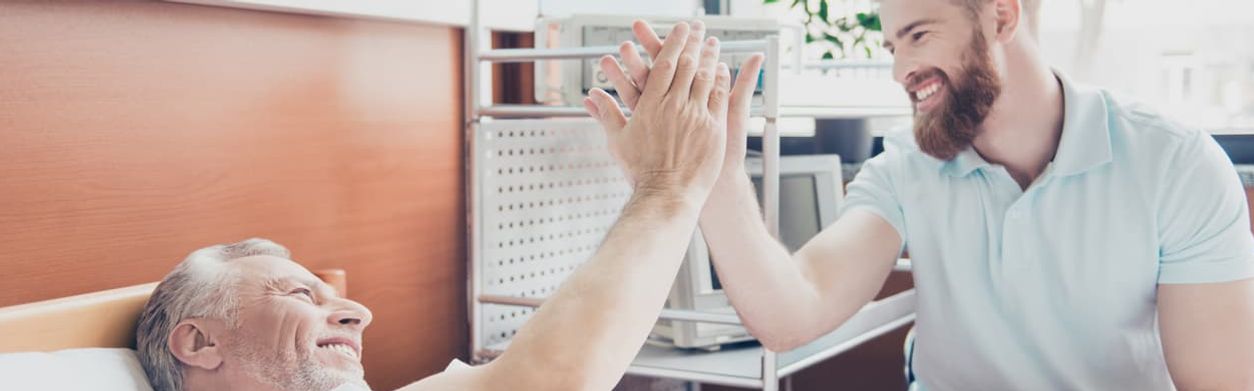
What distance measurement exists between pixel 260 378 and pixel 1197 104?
224 centimetres

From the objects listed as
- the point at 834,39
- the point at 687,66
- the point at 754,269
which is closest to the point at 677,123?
the point at 687,66

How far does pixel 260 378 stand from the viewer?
1.34 metres

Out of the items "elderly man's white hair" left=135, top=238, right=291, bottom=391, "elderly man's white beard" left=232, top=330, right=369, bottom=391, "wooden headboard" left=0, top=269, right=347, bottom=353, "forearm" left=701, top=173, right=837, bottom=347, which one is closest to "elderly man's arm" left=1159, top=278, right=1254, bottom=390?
"forearm" left=701, top=173, right=837, bottom=347

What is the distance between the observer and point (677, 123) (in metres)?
1.19

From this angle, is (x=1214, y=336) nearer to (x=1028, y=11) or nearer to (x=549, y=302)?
(x=1028, y=11)

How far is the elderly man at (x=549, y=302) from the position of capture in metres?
Result: 1.01

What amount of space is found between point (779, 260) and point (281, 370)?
657 mm

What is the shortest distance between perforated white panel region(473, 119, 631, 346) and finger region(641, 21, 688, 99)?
34.1 inches

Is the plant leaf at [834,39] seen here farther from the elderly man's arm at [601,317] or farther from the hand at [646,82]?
the elderly man's arm at [601,317]

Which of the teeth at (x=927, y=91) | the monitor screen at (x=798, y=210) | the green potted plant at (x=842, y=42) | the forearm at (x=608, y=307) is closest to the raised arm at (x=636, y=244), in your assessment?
the forearm at (x=608, y=307)

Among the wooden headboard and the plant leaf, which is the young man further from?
the plant leaf

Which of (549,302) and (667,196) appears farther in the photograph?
(667,196)

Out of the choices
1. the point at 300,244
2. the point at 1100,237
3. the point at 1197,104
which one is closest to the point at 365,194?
the point at 300,244

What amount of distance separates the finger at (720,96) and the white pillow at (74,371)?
669mm
